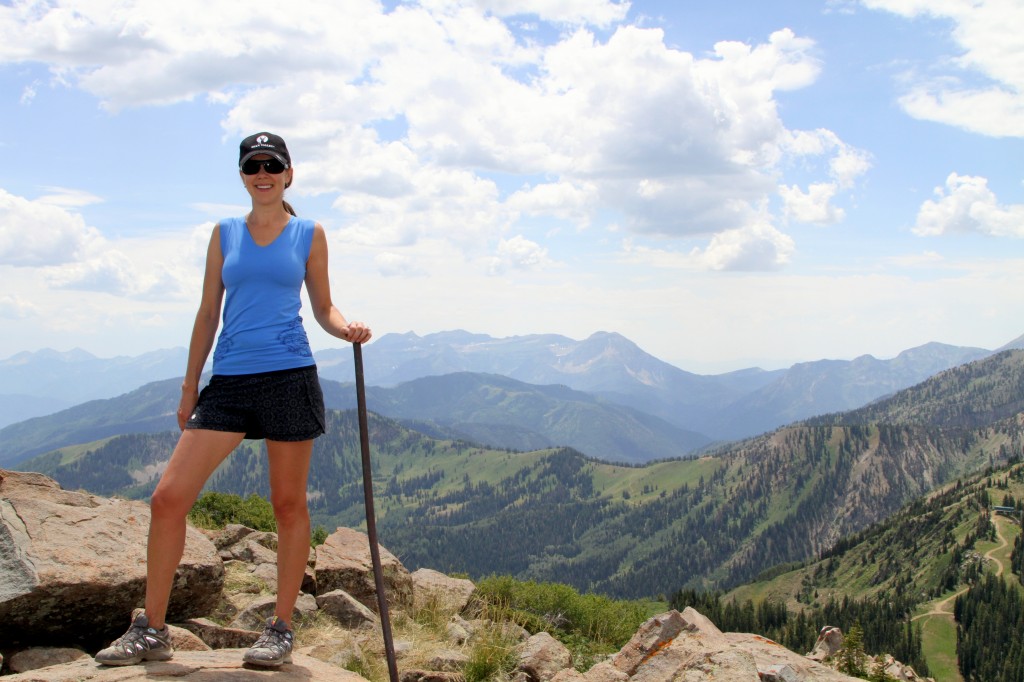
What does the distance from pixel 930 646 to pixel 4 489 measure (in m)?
190

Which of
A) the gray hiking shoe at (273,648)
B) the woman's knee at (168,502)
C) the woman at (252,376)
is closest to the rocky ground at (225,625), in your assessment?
the gray hiking shoe at (273,648)

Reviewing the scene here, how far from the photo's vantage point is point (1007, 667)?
136 m

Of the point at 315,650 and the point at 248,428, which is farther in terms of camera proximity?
the point at 315,650

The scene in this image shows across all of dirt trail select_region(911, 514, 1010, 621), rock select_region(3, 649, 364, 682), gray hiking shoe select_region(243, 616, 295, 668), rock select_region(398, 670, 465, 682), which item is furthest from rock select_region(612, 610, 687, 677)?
dirt trail select_region(911, 514, 1010, 621)

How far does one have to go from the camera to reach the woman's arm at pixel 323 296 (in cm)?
700

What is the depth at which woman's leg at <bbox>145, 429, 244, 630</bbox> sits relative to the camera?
6379 millimetres

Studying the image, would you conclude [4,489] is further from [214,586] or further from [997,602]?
[997,602]

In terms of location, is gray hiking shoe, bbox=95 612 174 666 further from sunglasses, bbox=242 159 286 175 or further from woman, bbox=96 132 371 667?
sunglasses, bbox=242 159 286 175

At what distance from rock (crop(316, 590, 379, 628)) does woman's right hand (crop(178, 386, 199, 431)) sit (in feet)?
20.9

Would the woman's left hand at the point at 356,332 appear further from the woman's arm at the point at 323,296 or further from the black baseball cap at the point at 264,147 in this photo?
the black baseball cap at the point at 264,147

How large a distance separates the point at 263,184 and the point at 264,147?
0.36m

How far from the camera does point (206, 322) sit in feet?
23.2

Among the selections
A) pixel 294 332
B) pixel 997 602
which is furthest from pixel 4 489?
pixel 997 602

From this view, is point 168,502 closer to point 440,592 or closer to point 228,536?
point 440,592
